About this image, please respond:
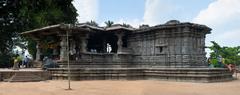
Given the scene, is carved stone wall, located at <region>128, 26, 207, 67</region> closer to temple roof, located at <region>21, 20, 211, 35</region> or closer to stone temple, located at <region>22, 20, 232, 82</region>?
stone temple, located at <region>22, 20, 232, 82</region>

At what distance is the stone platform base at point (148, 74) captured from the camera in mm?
18344

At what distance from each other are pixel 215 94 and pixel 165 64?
13.8 metres

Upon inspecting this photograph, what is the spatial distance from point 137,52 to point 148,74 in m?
8.50

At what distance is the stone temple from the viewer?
19.5 m

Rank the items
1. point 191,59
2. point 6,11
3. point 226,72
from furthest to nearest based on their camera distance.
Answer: point 191,59 → point 226,72 → point 6,11

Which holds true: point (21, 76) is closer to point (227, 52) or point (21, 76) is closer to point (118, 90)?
point (118, 90)

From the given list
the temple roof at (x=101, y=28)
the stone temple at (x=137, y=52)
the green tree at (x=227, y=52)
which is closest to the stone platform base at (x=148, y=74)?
the stone temple at (x=137, y=52)

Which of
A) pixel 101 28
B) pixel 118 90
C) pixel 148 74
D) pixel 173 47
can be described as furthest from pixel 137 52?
pixel 118 90

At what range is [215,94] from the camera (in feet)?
40.5

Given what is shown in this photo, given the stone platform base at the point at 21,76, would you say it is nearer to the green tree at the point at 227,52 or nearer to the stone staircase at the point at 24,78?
the stone staircase at the point at 24,78

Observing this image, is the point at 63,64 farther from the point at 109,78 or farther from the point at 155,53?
the point at 155,53

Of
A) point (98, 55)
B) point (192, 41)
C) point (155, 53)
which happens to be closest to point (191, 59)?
point (192, 41)

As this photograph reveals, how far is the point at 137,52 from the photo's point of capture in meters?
28.8

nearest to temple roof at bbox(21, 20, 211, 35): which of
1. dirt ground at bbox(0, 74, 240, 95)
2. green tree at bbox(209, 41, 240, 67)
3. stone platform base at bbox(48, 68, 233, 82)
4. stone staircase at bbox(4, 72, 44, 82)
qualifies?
stone platform base at bbox(48, 68, 233, 82)
